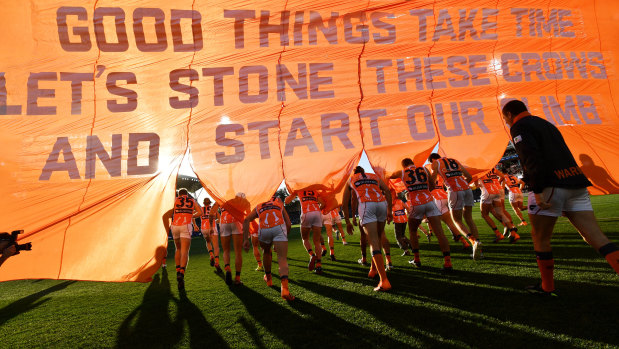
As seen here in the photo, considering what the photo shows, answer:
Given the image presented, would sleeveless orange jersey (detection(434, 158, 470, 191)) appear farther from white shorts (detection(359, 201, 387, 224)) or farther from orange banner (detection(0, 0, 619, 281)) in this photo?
white shorts (detection(359, 201, 387, 224))

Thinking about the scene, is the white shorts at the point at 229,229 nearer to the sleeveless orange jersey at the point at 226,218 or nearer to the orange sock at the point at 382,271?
the sleeveless orange jersey at the point at 226,218

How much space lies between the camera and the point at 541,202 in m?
3.19

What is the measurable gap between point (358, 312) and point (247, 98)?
3.90 meters

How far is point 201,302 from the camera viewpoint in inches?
200

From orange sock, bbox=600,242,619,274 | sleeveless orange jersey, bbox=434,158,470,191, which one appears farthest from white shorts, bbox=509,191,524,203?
orange sock, bbox=600,242,619,274

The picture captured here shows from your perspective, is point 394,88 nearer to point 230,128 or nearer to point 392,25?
point 392,25

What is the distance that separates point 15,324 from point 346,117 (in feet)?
20.9

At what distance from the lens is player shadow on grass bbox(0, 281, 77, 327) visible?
5496mm

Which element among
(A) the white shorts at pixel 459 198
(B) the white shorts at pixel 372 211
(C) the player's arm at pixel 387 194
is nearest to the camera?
(B) the white shorts at pixel 372 211

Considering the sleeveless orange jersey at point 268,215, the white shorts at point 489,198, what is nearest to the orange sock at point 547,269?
the sleeveless orange jersey at point 268,215

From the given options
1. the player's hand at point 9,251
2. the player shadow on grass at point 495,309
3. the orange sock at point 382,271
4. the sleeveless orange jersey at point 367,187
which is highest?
the sleeveless orange jersey at point 367,187

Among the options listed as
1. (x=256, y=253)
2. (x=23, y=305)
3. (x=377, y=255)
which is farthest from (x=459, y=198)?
(x=23, y=305)

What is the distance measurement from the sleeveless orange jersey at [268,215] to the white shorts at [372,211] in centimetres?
138

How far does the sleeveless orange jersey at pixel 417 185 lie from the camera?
→ 588 centimetres
